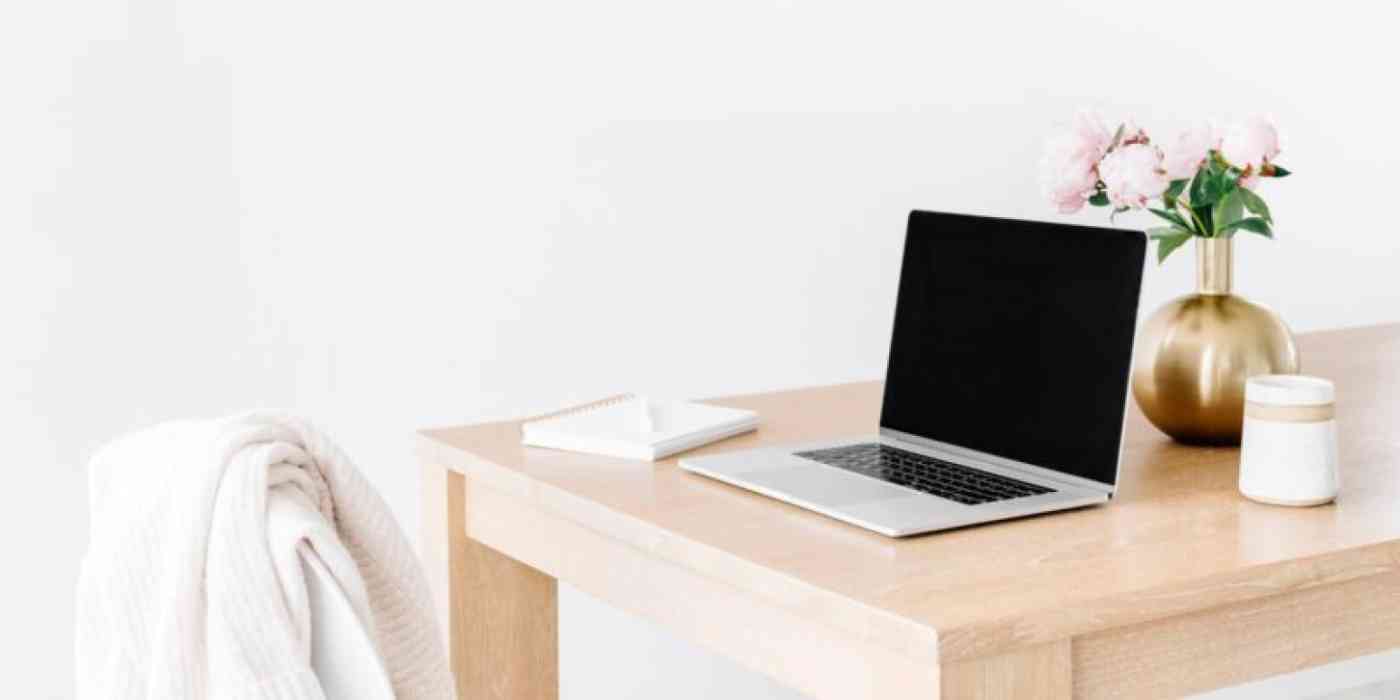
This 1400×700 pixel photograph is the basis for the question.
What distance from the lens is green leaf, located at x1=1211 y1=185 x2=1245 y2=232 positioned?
1.77 meters

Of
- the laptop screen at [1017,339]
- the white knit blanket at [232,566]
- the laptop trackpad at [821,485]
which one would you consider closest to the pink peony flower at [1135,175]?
the laptop screen at [1017,339]

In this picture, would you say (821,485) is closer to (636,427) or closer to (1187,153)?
(636,427)

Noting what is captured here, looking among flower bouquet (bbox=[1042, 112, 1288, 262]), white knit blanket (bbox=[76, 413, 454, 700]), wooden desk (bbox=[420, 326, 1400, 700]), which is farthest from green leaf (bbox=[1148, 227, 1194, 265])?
white knit blanket (bbox=[76, 413, 454, 700])

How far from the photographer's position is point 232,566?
3.75 feet

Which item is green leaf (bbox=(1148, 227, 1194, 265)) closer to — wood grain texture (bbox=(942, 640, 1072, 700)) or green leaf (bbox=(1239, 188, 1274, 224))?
green leaf (bbox=(1239, 188, 1274, 224))

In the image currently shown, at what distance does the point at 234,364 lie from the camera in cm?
256

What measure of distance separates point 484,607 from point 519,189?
100 centimetres

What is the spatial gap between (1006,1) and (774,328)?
0.76 metres

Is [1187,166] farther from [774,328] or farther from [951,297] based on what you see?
[774,328]

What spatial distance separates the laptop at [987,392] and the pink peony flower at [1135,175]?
0.14m

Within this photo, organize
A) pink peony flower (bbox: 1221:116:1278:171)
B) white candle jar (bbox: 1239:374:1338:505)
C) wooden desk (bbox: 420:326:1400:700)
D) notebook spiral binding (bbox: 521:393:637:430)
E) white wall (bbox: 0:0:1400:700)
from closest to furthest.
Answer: wooden desk (bbox: 420:326:1400:700), white candle jar (bbox: 1239:374:1338:505), pink peony flower (bbox: 1221:116:1278:171), notebook spiral binding (bbox: 521:393:637:430), white wall (bbox: 0:0:1400:700)

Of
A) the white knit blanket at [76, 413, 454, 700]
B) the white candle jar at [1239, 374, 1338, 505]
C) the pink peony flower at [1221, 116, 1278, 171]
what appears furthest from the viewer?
the pink peony flower at [1221, 116, 1278, 171]

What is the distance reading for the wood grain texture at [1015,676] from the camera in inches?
47.8

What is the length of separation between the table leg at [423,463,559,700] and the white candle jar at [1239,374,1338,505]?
78cm
